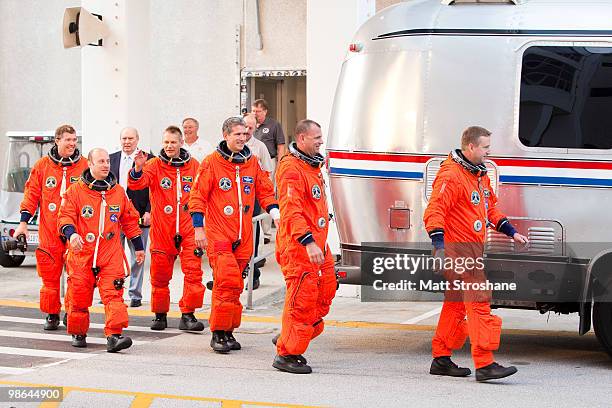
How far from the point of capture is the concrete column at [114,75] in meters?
15.0

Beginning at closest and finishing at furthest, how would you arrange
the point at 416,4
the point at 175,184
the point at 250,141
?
the point at 416,4 → the point at 175,184 → the point at 250,141

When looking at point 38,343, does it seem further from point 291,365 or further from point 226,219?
point 291,365

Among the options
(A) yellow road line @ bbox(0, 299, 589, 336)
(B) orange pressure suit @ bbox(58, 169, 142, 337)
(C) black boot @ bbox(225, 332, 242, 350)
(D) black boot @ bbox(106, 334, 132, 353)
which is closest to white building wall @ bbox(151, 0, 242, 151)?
(A) yellow road line @ bbox(0, 299, 589, 336)

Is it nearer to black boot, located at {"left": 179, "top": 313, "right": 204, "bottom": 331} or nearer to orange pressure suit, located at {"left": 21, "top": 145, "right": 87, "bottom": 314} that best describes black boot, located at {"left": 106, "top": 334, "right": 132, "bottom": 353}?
black boot, located at {"left": 179, "top": 313, "right": 204, "bottom": 331}

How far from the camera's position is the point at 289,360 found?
9.20 metres

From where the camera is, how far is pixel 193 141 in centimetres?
1293

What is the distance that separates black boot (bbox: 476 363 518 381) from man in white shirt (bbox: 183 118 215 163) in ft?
15.3

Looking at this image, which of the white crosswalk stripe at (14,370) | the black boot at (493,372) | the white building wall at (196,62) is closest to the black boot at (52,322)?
the white crosswalk stripe at (14,370)

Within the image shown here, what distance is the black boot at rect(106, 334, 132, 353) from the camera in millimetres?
10023

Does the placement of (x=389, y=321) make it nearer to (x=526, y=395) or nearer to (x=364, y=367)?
(x=364, y=367)

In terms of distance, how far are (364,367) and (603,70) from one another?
9.80 feet

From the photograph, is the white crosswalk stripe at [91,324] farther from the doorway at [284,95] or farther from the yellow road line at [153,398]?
the doorway at [284,95]

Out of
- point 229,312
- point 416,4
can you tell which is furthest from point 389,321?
point 416,4

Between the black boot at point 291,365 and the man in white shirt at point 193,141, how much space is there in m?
3.67
